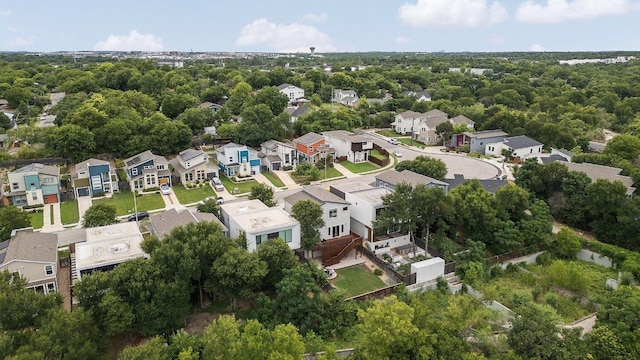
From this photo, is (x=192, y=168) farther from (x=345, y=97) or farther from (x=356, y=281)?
(x=345, y=97)

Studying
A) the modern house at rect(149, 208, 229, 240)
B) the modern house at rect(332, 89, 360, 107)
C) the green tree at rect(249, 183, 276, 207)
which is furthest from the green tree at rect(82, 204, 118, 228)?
the modern house at rect(332, 89, 360, 107)

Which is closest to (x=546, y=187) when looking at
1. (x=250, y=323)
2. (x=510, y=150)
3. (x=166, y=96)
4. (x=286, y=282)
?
(x=510, y=150)

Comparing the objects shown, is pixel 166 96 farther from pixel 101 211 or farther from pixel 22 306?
pixel 22 306

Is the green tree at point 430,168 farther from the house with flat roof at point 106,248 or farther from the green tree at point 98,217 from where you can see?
the green tree at point 98,217

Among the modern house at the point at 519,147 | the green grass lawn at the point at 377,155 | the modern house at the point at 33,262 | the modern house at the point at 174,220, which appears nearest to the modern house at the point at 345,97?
the green grass lawn at the point at 377,155

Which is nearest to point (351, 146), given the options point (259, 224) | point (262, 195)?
point (262, 195)

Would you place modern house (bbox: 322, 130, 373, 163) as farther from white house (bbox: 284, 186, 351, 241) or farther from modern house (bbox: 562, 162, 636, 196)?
modern house (bbox: 562, 162, 636, 196)
